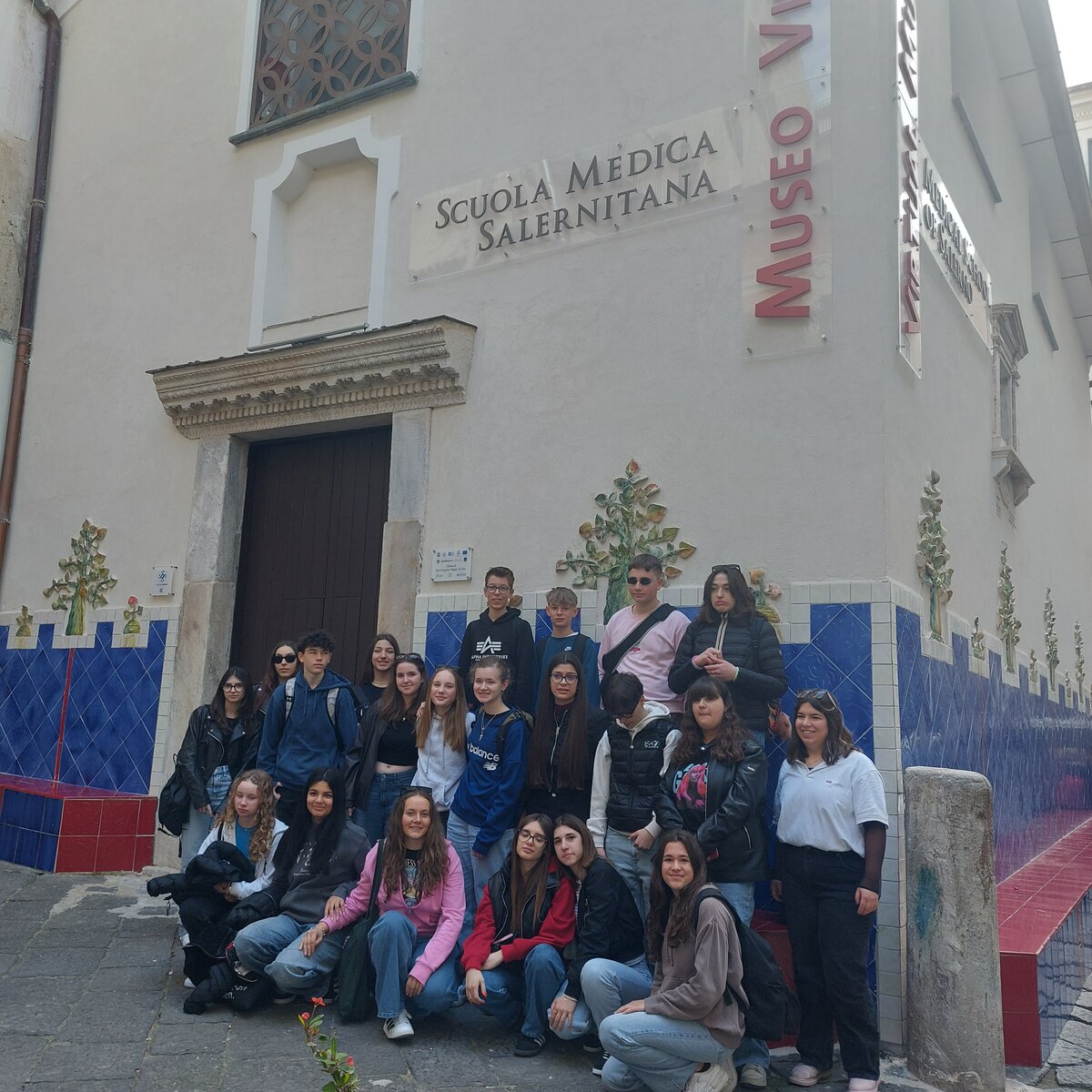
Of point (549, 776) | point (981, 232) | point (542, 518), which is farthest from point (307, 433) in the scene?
point (981, 232)

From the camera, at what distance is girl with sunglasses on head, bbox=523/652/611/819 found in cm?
568

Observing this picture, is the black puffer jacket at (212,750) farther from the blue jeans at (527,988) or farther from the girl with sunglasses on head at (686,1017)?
the girl with sunglasses on head at (686,1017)

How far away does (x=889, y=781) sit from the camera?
5652 mm

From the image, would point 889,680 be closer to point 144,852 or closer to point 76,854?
point 144,852

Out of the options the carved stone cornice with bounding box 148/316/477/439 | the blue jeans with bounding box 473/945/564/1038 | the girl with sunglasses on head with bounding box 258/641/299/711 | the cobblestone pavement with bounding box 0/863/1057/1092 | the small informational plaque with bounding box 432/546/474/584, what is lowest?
the cobblestone pavement with bounding box 0/863/1057/1092

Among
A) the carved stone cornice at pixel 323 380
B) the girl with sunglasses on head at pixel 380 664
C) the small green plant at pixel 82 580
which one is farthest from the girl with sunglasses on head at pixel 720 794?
the small green plant at pixel 82 580

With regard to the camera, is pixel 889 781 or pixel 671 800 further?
pixel 889 781

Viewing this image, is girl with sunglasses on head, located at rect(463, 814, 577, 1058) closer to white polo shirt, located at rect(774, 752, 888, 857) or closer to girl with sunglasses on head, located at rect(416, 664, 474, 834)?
girl with sunglasses on head, located at rect(416, 664, 474, 834)

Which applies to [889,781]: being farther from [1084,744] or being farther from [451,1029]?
[1084,744]

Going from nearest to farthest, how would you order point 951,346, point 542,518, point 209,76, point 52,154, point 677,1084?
point 677,1084 < point 542,518 < point 951,346 < point 209,76 < point 52,154

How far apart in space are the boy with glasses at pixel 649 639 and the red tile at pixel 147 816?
3.83 metres

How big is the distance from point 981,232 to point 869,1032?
6.41m

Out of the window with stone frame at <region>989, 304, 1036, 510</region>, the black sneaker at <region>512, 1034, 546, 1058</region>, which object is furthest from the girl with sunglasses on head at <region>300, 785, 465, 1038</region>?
the window with stone frame at <region>989, 304, 1036, 510</region>

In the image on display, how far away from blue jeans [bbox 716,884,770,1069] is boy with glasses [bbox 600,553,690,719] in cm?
99
